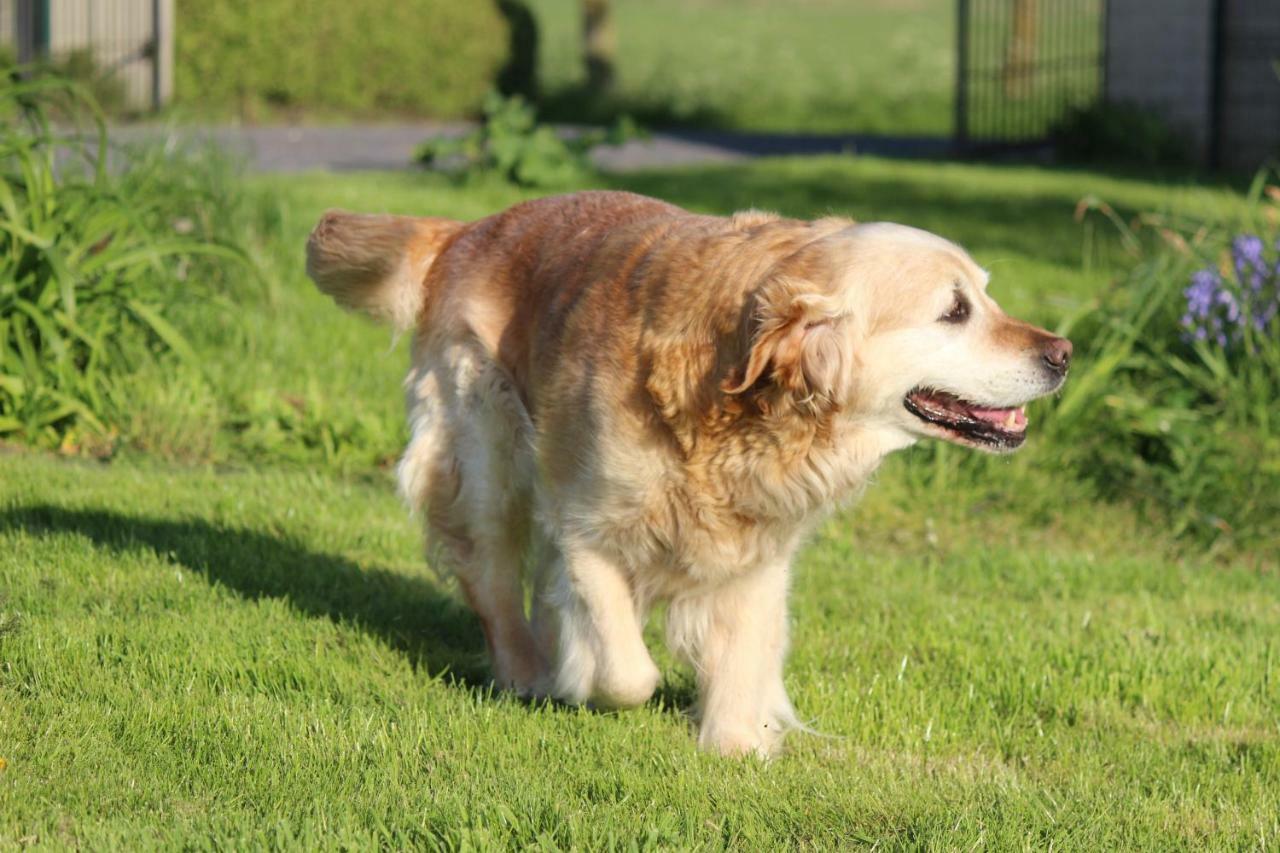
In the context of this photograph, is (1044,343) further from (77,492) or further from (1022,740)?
(77,492)

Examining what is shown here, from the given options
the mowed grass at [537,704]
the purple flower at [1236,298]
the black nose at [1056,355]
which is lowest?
the mowed grass at [537,704]

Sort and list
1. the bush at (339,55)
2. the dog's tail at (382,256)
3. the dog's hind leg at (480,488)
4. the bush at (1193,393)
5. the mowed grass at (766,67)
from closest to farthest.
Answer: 1. the dog's hind leg at (480,488)
2. the dog's tail at (382,256)
3. the bush at (1193,393)
4. the bush at (339,55)
5. the mowed grass at (766,67)

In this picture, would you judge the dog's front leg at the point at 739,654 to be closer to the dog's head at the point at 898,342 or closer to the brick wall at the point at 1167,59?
the dog's head at the point at 898,342

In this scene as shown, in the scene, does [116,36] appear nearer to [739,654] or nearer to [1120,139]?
[1120,139]

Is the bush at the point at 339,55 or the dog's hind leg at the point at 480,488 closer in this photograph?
the dog's hind leg at the point at 480,488

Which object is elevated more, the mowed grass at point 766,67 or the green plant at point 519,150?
the mowed grass at point 766,67

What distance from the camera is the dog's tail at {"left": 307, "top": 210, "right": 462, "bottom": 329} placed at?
4848mm

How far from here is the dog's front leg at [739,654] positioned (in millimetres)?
4156

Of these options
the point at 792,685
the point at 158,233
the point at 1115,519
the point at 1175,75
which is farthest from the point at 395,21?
the point at 792,685

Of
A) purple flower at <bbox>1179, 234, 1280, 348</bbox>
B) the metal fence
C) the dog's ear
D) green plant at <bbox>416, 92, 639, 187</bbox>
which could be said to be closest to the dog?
the dog's ear

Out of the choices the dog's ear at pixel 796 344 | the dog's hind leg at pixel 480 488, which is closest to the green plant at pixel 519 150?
the dog's hind leg at pixel 480 488

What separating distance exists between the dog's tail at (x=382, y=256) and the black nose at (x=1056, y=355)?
6.34 feet

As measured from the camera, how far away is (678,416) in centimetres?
382

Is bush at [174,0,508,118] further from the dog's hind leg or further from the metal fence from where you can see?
the dog's hind leg
